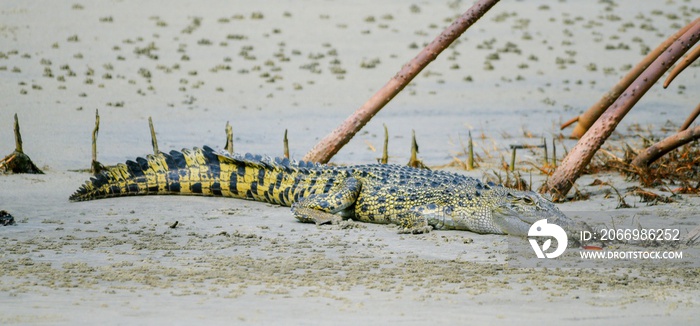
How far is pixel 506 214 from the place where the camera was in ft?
29.3

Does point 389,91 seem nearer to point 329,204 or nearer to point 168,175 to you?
point 329,204

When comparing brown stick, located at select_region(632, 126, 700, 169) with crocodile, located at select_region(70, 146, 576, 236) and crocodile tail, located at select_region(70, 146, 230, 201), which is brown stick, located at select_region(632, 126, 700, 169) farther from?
crocodile tail, located at select_region(70, 146, 230, 201)

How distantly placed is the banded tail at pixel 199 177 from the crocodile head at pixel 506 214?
164 centimetres

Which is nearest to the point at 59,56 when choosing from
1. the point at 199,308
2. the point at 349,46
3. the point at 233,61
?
the point at 233,61

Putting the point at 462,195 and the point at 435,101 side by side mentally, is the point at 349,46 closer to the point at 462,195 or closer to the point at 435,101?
the point at 435,101

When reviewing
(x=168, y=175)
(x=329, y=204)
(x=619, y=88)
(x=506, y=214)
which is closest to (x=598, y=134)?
(x=619, y=88)

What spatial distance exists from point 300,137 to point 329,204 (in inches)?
233

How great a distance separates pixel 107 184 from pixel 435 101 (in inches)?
340

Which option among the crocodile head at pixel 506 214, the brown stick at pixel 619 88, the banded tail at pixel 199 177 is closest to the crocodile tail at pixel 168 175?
the banded tail at pixel 199 177

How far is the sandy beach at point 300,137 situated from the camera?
6.75 m

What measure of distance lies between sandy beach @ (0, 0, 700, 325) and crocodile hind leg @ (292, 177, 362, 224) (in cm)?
21

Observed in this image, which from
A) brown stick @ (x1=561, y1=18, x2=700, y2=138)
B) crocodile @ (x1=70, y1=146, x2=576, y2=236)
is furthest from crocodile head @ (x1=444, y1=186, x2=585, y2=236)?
brown stick @ (x1=561, y1=18, x2=700, y2=138)

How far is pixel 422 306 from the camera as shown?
259 inches

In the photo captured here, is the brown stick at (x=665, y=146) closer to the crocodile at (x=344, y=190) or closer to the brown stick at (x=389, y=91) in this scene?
the brown stick at (x=389, y=91)
